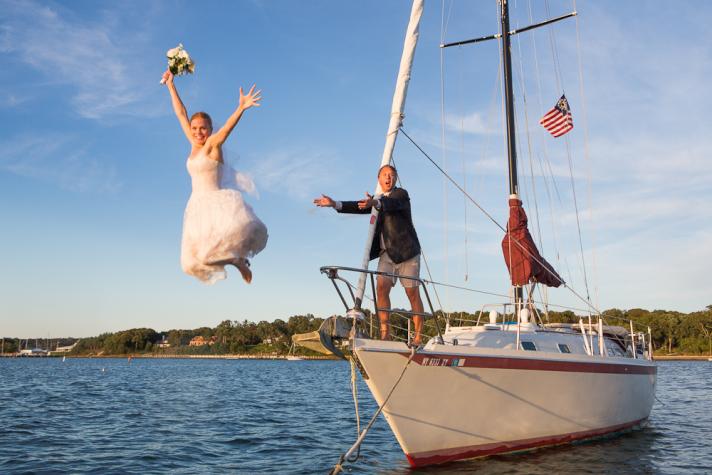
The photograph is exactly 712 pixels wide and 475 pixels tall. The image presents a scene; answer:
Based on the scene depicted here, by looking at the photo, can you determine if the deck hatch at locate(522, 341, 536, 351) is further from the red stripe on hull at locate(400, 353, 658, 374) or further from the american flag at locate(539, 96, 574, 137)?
the american flag at locate(539, 96, 574, 137)

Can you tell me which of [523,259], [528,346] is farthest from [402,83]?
[523,259]

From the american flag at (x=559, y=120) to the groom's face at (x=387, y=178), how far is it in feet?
34.6

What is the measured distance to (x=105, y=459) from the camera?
1227cm

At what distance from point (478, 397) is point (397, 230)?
13.5 ft

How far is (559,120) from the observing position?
55.1 feet

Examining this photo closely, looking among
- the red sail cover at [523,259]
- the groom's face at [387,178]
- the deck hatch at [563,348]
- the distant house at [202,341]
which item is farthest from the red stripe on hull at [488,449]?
the distant house at [202,341]

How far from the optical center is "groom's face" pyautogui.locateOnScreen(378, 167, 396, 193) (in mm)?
7750

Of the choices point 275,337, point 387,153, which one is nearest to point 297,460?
point 387,153

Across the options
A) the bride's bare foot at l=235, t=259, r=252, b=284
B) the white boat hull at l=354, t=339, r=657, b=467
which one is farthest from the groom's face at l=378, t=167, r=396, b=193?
the bride's bare foot at l=235, t=259, r=252, b=284

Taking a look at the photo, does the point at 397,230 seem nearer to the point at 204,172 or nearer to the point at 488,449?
the point at 204,172

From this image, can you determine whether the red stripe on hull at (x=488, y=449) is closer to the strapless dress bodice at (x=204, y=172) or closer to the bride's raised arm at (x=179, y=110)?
the strapless dress bodice at (x=204, y=172)

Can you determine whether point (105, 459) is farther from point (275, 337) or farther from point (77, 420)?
point (275, 337)

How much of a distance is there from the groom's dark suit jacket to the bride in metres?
4.23

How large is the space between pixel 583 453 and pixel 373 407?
37.3 ft
